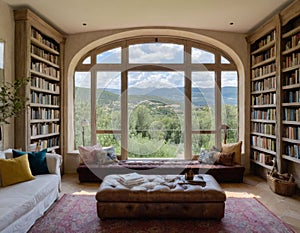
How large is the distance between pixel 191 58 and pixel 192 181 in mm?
3549

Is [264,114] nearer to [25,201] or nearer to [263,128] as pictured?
[263,128]

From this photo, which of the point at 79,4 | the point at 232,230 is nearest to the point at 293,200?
the point at 232,230

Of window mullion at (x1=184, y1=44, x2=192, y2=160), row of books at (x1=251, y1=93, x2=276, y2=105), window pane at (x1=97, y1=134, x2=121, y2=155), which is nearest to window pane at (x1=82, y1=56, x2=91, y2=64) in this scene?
window pane at (x1=97, y1=134, x2=121, y2=155)

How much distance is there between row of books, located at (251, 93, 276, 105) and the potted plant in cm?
438

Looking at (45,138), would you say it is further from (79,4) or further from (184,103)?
(184,103)

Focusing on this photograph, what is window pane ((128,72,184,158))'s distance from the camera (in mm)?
6242

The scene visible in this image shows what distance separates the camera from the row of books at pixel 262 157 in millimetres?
5161

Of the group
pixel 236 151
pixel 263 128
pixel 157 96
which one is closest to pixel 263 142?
pixel 263 128

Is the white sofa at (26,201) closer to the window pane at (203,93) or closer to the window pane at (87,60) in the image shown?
the window pane at (87,60)

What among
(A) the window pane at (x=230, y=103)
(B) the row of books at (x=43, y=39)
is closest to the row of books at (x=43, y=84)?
(B) the row of books at (x=43, y=39)

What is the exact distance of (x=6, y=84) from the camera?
4207mm

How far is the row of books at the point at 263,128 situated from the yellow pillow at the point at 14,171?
4.27 m

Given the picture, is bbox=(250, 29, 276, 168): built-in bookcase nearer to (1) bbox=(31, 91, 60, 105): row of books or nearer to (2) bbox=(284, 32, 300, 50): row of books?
(2) bbox=(284, 32, 300, 50): row of books

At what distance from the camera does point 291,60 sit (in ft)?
14.5
